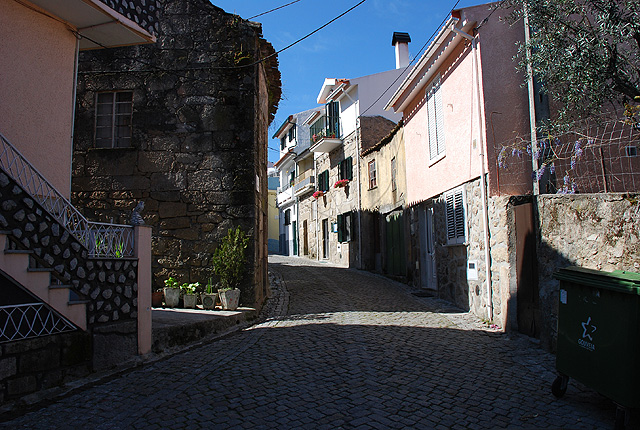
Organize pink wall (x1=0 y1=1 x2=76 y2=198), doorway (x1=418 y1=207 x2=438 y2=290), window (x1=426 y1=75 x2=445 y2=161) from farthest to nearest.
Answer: doorway (x1=418 y1=207 x2=438 y2=290) → window (x1=426 y1=75 x2=445 y2=161) → pink wall (x1=0 y1=1 x2=76 y2=198)

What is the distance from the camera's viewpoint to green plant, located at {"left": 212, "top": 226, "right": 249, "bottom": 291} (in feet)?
26.8

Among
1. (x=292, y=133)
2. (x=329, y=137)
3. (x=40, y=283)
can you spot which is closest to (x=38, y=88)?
(x=40, y=283)

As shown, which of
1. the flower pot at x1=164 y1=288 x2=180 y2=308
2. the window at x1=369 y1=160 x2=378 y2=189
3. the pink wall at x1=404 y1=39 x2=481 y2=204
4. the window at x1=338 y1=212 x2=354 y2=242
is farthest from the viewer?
the window at x1=338 y1=212 x2=354 y2=242

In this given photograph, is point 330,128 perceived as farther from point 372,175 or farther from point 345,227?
point 372,175

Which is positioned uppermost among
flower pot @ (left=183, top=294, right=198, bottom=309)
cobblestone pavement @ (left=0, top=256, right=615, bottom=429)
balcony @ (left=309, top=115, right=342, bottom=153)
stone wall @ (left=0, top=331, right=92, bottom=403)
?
balcony @ (left=309, top=115, right=342, bottom=153)

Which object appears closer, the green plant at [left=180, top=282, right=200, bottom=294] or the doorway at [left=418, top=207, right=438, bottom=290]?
the green plant at [left=180, top=282, right=200, bottom=294]

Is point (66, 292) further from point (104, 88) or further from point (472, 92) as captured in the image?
point (472, 92)

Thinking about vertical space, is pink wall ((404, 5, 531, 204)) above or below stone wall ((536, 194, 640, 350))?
above

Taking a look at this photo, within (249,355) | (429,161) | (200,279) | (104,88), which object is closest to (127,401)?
(249,355)

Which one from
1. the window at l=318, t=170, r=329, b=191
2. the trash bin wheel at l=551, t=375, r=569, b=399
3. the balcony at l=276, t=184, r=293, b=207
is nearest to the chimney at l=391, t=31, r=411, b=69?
the window at l=318, t=170, r=329, b=191

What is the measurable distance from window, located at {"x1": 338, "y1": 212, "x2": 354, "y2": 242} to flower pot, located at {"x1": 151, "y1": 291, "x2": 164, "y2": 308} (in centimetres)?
1114

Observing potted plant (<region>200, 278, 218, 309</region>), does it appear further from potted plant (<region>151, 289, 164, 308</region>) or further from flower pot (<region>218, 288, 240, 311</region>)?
potted plant (<region>151, 289, 164, 308</region>)

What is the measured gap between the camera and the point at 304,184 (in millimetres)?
26422

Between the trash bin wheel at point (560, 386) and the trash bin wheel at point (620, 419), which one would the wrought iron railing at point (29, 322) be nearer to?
the trash bin wheel at point (560, 386)
